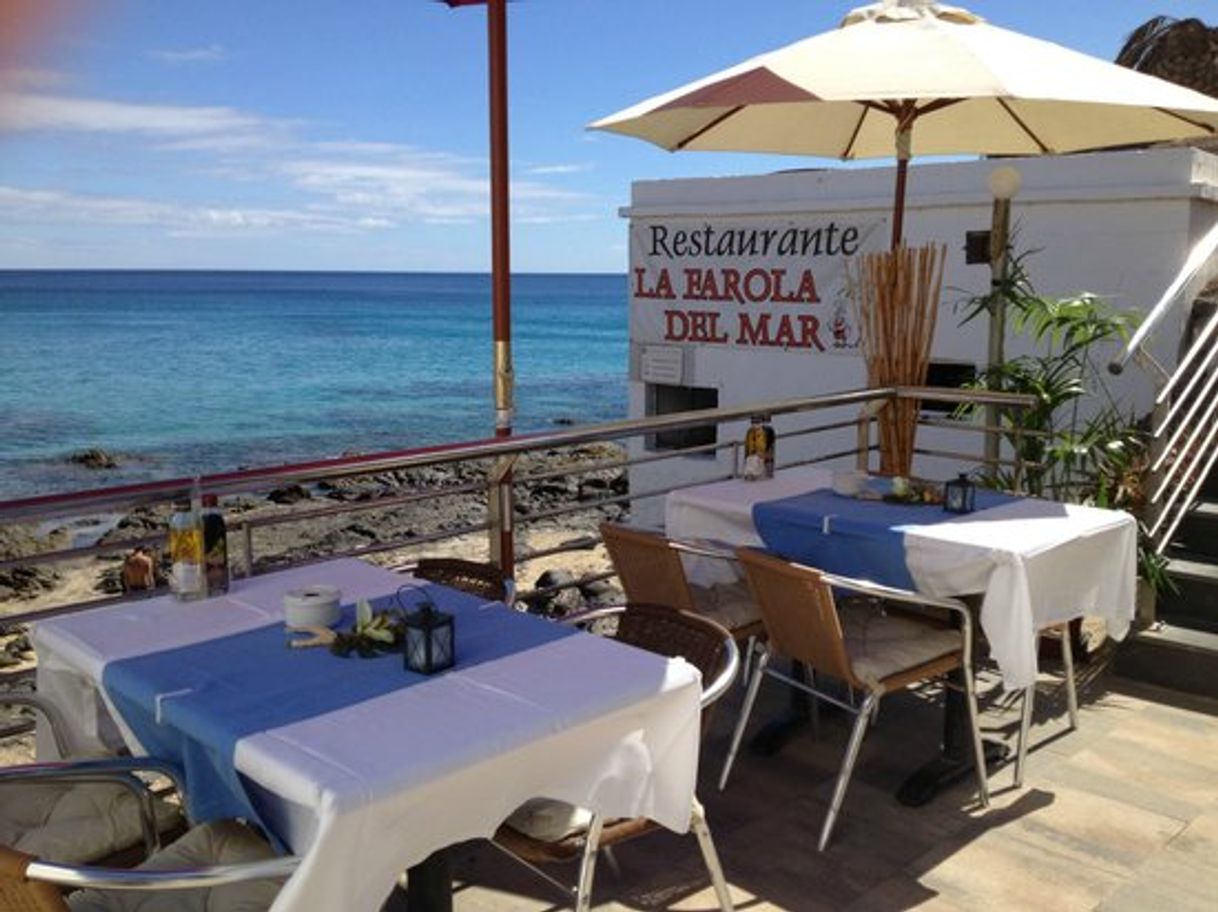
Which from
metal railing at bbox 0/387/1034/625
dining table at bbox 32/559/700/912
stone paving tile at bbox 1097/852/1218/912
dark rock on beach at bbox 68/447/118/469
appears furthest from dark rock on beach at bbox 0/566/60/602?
dark rock on beach at bbox 68/447/118/469

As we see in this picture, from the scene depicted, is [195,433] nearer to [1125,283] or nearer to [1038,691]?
[1125,283]

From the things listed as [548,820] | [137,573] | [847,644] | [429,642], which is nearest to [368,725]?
[429,642]

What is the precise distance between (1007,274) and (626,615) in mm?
3213

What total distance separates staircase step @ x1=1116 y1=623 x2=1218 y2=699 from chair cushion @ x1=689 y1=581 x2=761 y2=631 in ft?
5.56

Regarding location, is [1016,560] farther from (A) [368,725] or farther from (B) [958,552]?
(A) [368,725]

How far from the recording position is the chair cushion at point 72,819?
2217mm

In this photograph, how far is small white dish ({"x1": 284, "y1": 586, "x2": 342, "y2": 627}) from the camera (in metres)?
2.52

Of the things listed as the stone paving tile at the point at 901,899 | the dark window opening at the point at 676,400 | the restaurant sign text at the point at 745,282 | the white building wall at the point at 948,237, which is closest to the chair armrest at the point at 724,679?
the stone paving tile at the point at 901,899

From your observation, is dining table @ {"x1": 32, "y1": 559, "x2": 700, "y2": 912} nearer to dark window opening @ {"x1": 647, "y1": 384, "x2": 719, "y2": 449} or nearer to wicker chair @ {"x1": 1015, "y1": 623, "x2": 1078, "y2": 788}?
wicker chair @ {"x1": 1015, "y1": 623, "x2": 1078, "y2": 788}

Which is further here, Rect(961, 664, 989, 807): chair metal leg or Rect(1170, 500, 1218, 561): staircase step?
Rect(1170, 500, 1218, 561): staircase step

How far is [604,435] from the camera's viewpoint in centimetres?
417

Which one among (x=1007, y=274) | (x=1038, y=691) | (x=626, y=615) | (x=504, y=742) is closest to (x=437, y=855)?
(x=504, y=742)

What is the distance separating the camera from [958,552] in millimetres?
3428

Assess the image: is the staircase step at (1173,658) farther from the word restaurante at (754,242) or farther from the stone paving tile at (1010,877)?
the word restaurante at (754,242)
